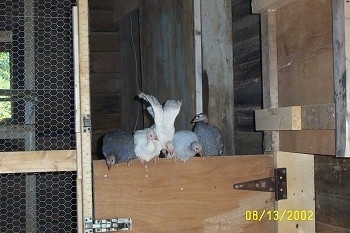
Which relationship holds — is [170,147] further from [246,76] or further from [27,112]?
[27,112]

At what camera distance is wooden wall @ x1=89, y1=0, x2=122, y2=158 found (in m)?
3.45

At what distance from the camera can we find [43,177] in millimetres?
3025

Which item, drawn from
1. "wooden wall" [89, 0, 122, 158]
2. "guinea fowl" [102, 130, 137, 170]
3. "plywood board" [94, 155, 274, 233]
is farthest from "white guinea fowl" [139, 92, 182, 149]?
"wooden wall" [89, 0, 122, 158]

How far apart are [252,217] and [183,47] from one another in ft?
3.00

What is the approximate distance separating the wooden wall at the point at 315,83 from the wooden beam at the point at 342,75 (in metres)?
0.05

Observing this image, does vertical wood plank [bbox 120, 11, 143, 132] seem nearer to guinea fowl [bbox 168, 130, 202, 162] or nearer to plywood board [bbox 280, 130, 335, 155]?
guinea fowl [bbox 168, 130, 202, 162]

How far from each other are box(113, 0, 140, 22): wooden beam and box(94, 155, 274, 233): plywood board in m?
1.61

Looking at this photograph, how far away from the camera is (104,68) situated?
347 centimetres

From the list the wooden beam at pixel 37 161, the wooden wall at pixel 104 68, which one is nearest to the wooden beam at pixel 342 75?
the wooden beam at pixel 37 161

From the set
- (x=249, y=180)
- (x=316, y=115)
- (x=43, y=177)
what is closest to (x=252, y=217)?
(x=249, y=180)

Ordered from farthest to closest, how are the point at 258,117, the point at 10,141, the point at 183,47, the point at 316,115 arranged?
the point at 10,141 < the point at 183,47 < the point at 258,117 < the point at 316,115

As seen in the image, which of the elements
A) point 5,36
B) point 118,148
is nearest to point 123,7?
point 5,36

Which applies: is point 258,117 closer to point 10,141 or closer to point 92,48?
point 10,141

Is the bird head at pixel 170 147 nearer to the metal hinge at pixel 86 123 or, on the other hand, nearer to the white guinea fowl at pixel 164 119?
the white guinea fowl at pixel 164 119
